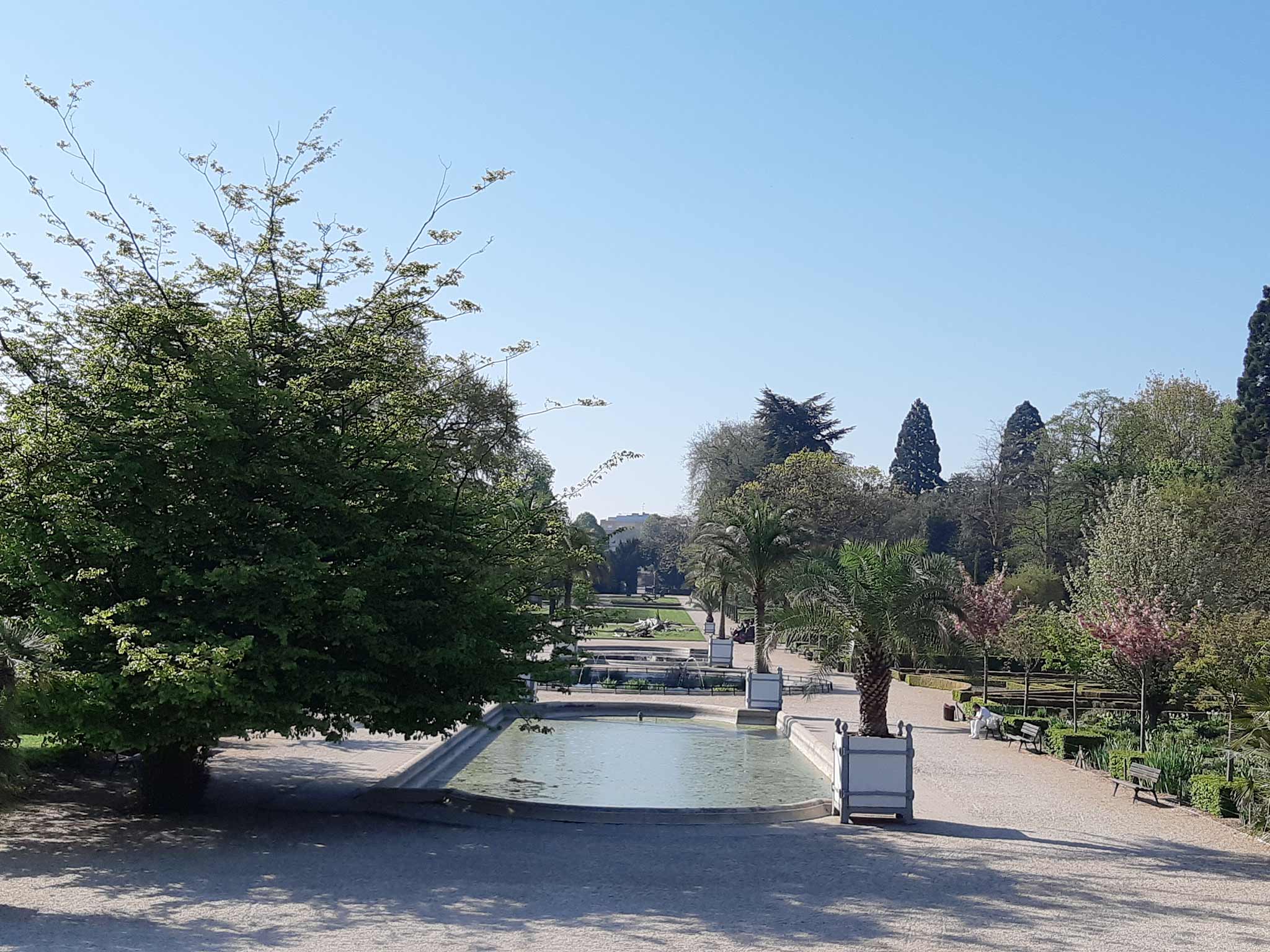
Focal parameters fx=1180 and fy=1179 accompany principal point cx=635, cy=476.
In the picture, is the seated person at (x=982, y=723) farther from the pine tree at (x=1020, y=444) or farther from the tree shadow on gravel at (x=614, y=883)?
the pine tree at (x=1020, y=444)

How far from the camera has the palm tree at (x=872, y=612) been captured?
64.5ft

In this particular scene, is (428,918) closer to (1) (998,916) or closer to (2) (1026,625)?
(1) (998,916)

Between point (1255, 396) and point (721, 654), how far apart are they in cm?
3198

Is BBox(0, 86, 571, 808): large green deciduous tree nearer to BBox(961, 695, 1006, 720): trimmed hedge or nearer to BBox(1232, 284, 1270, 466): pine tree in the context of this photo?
BBox(961, 695, 1006, 720): trimmed hedge

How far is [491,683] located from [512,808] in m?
1.84

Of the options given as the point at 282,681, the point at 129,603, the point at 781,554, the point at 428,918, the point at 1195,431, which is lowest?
the point at 428,918

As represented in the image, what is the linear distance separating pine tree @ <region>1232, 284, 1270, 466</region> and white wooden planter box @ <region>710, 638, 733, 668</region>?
26.5 metres

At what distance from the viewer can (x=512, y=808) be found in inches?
579

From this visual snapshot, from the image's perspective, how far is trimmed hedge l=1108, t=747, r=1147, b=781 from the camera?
698 inches

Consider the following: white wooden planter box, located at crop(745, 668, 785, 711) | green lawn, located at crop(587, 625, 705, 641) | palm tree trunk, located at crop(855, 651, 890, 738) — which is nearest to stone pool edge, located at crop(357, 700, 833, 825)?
palm tree trunk, located at crop(855, 651, 890, 738)

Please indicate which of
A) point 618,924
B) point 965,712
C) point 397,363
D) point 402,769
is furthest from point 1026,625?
point 618,924

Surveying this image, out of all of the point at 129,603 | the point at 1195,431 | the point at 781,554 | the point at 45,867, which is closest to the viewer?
the point at 45,867

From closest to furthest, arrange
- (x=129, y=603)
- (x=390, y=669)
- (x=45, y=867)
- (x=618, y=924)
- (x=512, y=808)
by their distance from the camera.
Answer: (x=618, y=924)
(x=45, y=867)
(x=129, y=603)
(x=390, y=669)
(x=512, y=808)

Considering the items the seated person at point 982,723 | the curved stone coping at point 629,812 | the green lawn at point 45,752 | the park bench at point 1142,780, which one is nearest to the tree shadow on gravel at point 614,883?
the curved stone coping at point 629,812
